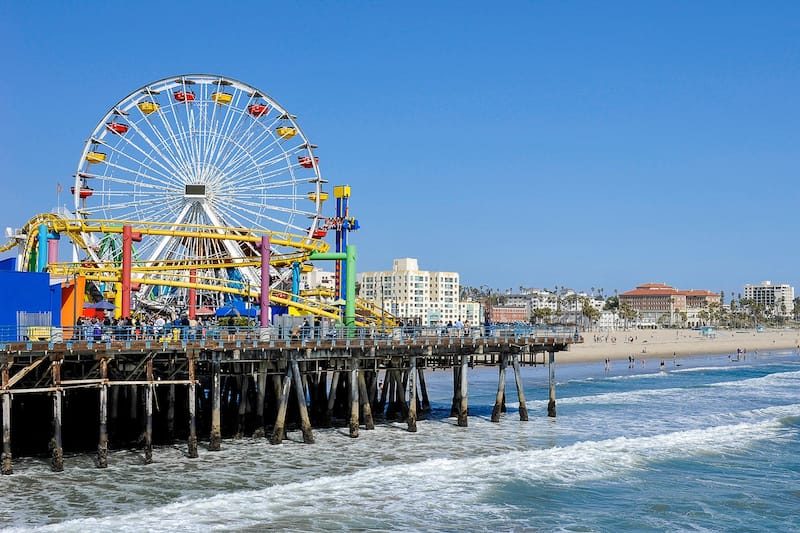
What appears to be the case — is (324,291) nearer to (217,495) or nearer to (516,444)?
(516,444)

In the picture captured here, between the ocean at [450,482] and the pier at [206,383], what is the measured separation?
934mm

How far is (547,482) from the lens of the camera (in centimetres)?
2545

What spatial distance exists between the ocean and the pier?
0.93 meters

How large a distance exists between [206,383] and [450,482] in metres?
15.7

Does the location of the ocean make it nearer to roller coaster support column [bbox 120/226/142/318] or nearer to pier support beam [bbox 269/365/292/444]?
pier support beam [bbox 269/365/292/444]

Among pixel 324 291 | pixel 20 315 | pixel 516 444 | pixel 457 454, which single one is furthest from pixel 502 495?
pixel 324 291

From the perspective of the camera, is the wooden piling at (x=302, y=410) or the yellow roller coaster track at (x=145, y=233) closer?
the wooden piling at (x=302, y=410)

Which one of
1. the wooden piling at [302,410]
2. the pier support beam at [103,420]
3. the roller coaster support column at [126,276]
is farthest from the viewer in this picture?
the roller coaster support column at [126,276]

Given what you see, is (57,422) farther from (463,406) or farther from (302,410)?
(463,406)

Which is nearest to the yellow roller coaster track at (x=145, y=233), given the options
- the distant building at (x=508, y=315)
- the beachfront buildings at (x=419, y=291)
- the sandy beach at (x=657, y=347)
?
the sandy beach at (x=657, y=347)

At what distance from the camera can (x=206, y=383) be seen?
37500 millimetres

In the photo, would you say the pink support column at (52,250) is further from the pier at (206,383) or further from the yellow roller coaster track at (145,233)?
the pier at (206,383)

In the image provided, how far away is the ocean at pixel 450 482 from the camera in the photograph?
2095 centimetres

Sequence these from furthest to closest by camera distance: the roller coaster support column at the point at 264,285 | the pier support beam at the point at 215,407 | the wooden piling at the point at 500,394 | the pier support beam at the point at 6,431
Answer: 1. the wooden piling at the point at 500,394
2. the roller coaster support column at the point at 264,285
3. the pier support beam at the point at 215,407
4. the pier support beam at the point at 6,431
